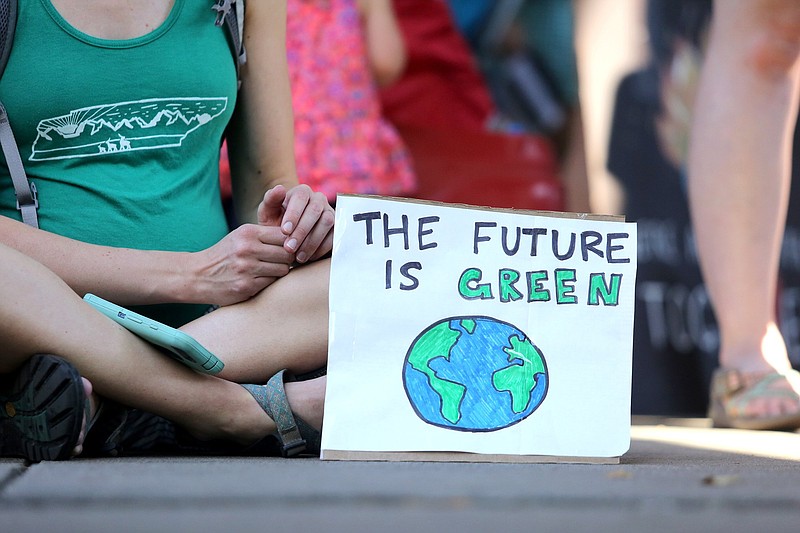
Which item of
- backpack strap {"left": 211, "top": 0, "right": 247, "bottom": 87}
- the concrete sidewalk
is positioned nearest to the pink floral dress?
backpack strap {"left": 211, "top": 0, "right": 247, "bottom": 87}

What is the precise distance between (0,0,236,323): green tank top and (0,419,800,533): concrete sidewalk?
45 cm

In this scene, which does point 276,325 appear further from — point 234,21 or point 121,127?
point 234,21

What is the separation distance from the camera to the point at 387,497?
3.41ft

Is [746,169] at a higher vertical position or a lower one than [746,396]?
higher

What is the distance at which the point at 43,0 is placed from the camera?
1668 millimetres

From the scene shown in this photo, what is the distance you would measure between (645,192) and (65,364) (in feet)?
6.80

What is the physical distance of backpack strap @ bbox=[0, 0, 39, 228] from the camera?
162cm

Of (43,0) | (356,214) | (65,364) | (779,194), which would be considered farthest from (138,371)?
(779,194)

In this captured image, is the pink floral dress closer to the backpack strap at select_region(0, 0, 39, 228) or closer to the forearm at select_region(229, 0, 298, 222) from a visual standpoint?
the forearm at select_region(229, 0, 298, 222)

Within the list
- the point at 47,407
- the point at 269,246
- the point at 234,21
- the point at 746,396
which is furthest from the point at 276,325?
the point at 746,396

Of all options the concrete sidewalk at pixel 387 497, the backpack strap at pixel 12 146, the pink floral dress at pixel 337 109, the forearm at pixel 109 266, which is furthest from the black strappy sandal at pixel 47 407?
the pink floral dress at pixel 337 109

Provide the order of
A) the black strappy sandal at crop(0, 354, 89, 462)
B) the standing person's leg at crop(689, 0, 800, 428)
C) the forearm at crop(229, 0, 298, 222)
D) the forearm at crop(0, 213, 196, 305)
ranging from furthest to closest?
the standing person's leg at crop(689, 0, 800, 428), the forearm at crop(229, 0, 298, 222), the forearm at crop(0, 213, 196, 305), the black strappy sandal at crop(0, 354, 89, 462)

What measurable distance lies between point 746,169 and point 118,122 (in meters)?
1.55

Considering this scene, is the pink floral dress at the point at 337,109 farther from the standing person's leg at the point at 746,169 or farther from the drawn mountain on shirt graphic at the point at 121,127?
the drawn mountain on shirt graphic at the point at 121,127
